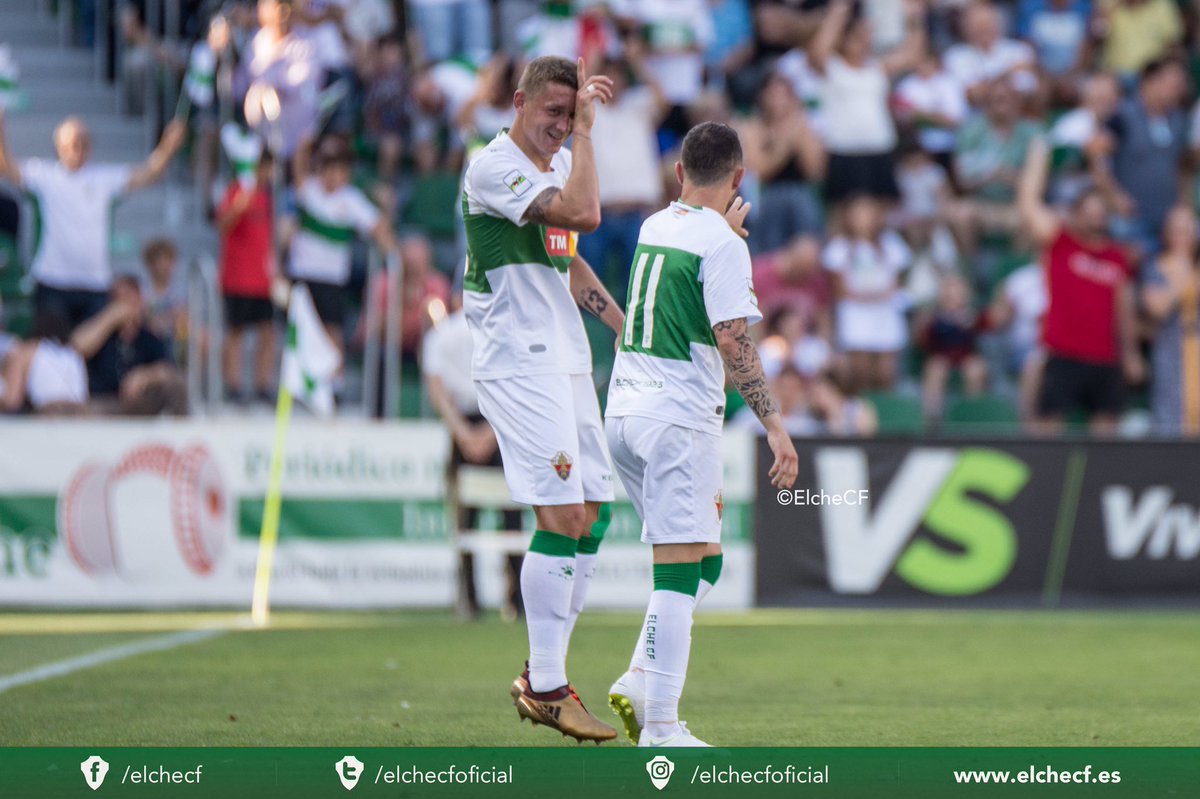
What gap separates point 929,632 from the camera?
41.8 feet

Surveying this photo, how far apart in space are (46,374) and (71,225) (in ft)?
4.28

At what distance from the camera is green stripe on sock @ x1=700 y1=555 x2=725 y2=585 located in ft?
24.1

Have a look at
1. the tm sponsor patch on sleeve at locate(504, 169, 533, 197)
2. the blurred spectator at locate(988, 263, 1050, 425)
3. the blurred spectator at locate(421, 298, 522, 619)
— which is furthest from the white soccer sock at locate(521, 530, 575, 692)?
the blurred spectator at locate(988, 263, 1050, 425)

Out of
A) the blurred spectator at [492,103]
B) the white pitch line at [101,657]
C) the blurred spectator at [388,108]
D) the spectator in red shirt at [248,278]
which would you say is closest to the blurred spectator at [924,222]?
the blurred spectator at [492,103]

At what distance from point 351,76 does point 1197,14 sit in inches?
357

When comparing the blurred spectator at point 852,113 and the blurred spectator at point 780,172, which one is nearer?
the blurred spectator at point 780,172

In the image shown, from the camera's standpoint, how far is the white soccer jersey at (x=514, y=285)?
7.52 metres

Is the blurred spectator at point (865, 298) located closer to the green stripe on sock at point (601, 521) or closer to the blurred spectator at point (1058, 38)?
the blurred spectator at point (1058, 38)

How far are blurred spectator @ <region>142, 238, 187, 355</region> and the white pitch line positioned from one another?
432cm

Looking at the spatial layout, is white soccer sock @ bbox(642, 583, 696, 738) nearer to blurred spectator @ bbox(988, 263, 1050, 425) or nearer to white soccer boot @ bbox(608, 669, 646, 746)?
white soccer boot @ bbox(608, 669, 646, 746)

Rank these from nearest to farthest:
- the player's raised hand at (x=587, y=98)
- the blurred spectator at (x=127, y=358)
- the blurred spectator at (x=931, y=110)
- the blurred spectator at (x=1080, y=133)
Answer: the player's raised hand at (x=587, y=98) < the blurred spectator at (x=127, y=358) < the blurred spectator at (x=1080, y=133) < the blurred spectator at (x=931, y=110)

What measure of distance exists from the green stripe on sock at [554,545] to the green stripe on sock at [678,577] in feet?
2.05

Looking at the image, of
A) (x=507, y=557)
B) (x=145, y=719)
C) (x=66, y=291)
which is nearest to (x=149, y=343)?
(x=66, y=291)
